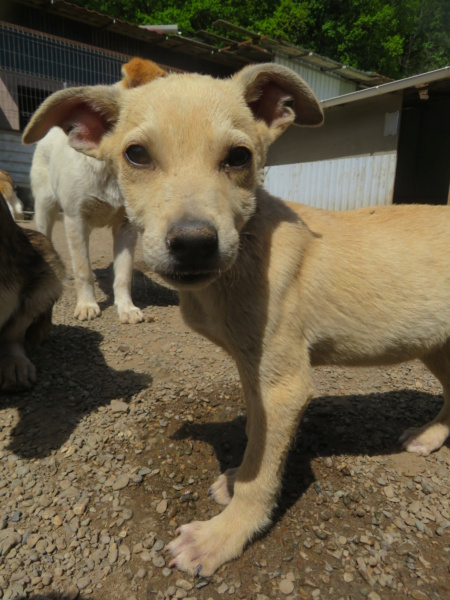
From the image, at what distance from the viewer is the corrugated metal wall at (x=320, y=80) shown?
66.7 feet

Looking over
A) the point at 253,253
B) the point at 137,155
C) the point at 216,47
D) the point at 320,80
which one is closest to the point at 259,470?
the point at 253,253

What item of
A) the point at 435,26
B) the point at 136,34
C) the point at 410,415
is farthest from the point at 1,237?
the point at 435,26

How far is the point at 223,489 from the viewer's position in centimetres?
266

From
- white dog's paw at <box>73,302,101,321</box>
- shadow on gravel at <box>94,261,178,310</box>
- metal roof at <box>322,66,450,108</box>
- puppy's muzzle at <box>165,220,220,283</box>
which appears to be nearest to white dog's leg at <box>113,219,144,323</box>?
white dog's paw at <box>73,302,101,321</box>

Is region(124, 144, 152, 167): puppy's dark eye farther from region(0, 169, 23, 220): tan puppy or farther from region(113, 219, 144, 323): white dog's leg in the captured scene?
region(0, 169, 23, 220): tan puppy

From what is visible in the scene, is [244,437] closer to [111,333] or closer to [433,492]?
[433,492]

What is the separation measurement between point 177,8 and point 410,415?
3923cm

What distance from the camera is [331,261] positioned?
8.49 feet

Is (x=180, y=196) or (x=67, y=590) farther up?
(x=180, y=196)

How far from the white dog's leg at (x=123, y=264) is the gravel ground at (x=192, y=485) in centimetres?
152

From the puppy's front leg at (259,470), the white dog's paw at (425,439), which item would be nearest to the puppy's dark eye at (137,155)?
the puppy's front leg at (259,470)

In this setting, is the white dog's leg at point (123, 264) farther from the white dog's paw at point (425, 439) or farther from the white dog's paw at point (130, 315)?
the white dog's paw at point (425, 439)

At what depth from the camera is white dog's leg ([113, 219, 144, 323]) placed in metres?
5.80

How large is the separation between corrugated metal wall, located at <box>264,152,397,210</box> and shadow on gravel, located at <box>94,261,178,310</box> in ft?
22.4
